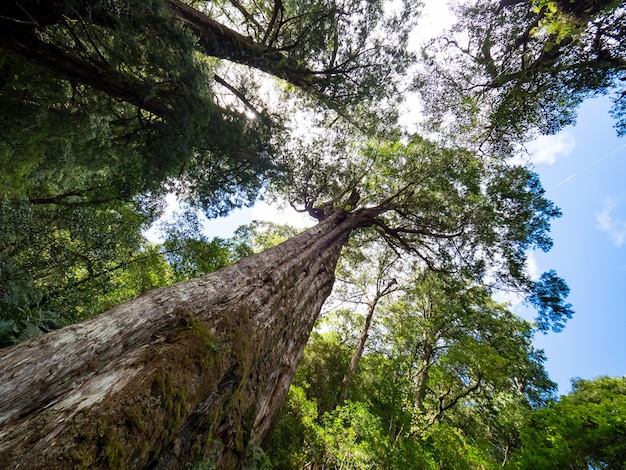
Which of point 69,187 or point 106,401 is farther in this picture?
point 69,187

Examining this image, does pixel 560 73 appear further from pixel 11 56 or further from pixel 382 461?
pixel 11 56

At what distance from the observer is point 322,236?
6.58 metres

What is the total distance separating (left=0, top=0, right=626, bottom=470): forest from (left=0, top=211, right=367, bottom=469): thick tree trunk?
0.02 metres

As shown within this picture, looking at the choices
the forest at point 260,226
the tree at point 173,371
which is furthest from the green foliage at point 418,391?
the tree at point 173,371

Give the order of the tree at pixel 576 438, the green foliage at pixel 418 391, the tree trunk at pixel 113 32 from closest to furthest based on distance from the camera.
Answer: the tree trunk at pixel 113 32
the tree at pixel 576 438
the green foliage at pixel 418 391

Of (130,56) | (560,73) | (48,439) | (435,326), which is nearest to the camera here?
(48,439)

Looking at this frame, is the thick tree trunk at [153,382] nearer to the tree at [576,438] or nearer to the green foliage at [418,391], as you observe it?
the tree at [576,438]

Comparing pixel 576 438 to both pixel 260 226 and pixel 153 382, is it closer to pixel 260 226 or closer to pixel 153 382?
pixel 153 382

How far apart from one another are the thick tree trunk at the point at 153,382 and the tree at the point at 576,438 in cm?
427

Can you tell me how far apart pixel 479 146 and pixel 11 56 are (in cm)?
1061

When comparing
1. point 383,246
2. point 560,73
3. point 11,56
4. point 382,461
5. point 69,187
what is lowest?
point 382,461

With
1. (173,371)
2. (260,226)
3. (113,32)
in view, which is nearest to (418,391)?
(260,226)

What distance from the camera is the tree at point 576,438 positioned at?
13.5 ft

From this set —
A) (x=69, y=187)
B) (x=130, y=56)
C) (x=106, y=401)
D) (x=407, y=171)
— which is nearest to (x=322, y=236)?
(x=407, y=171)
